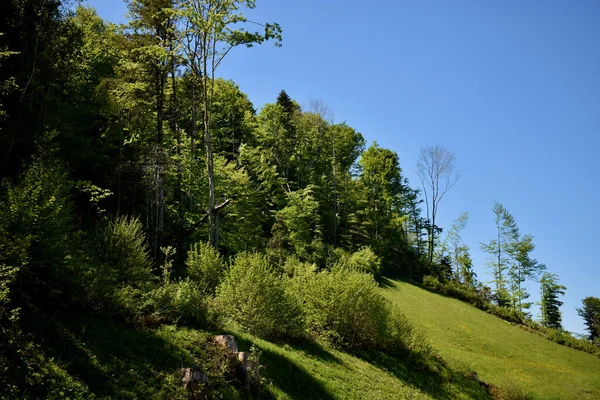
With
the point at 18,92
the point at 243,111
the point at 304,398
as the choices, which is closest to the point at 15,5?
the point at 18,92

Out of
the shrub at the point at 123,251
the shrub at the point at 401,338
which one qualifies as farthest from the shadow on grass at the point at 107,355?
the shrub at the point at 401,338

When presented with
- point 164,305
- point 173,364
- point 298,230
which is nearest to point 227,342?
point 173,364

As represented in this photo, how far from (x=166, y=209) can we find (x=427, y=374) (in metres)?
20.2

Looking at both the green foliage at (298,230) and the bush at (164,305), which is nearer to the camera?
the bush at (164,305)

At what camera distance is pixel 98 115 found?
26.7 meters

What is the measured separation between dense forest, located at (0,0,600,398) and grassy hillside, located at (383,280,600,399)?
4746 millimetres

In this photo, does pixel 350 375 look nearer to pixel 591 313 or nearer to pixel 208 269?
pixel 208 269

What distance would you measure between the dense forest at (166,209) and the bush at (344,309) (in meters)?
0.08

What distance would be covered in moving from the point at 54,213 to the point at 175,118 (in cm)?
1842

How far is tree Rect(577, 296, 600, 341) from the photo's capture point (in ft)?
195

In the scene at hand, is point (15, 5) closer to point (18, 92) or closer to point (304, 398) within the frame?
point (18, 92)

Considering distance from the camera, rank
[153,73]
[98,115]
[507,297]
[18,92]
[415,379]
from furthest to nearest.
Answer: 1. [507,297]
2. [98,115]
3. [153,73]
4. [415,379]
5. [18,92]

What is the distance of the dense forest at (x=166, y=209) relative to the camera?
9750 millimetres

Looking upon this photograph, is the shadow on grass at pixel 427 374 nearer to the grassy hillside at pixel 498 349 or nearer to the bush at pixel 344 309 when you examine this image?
the bush at pixel 344 309
